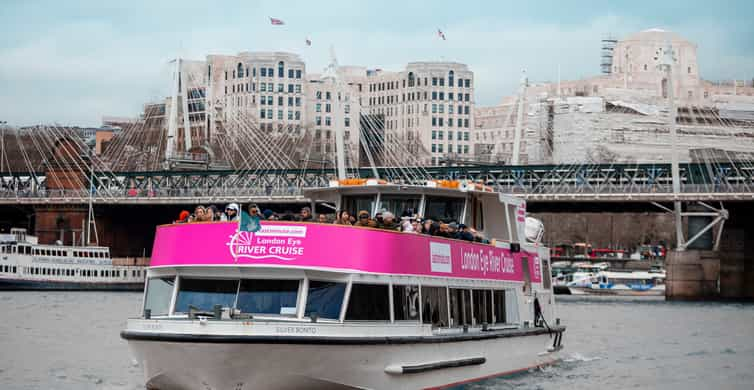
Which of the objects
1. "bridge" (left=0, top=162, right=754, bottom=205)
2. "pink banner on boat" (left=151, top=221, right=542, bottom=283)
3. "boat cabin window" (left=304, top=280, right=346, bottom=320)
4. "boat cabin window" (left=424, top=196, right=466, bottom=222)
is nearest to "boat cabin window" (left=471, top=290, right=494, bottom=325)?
"boat cabin window" (left=424, top=196, right=466, bottom=222)

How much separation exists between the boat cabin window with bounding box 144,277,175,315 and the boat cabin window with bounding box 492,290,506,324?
8.49 m

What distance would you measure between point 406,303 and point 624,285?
90604mm

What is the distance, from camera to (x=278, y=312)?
26.7 metres

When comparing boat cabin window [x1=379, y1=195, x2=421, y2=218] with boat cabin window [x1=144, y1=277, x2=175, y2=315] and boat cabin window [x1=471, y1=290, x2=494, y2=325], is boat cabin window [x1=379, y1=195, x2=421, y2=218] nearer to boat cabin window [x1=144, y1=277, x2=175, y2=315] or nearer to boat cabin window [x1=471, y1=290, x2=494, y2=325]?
boat cabin window [x1=471, y1=290, x2=494, y2=325]

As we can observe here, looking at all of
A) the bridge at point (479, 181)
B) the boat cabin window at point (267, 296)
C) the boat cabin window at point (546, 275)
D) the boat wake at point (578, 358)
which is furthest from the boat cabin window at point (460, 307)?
the bridge at point (479, 181)

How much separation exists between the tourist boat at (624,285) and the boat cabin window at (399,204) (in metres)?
84.3

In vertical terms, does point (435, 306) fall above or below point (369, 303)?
below

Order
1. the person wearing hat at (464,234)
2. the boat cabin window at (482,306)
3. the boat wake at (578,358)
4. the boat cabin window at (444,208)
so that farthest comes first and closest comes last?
the boat wake at (578,358) < the boat cabin window at (444,208) < the boat cabin window at (482,306) < the person wearing hat at (464,234)

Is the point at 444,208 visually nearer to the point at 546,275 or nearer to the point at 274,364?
the point at 546,275

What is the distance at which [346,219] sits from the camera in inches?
1122

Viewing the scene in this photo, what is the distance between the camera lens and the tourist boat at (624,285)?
4545 inches

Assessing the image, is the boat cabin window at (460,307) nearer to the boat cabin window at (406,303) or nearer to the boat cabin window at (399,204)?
the boat cabin window at (399,204)

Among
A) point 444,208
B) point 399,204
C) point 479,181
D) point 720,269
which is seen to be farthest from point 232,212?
point 479,181

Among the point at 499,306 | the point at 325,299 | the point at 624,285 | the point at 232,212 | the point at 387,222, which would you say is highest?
the point at 232,212
